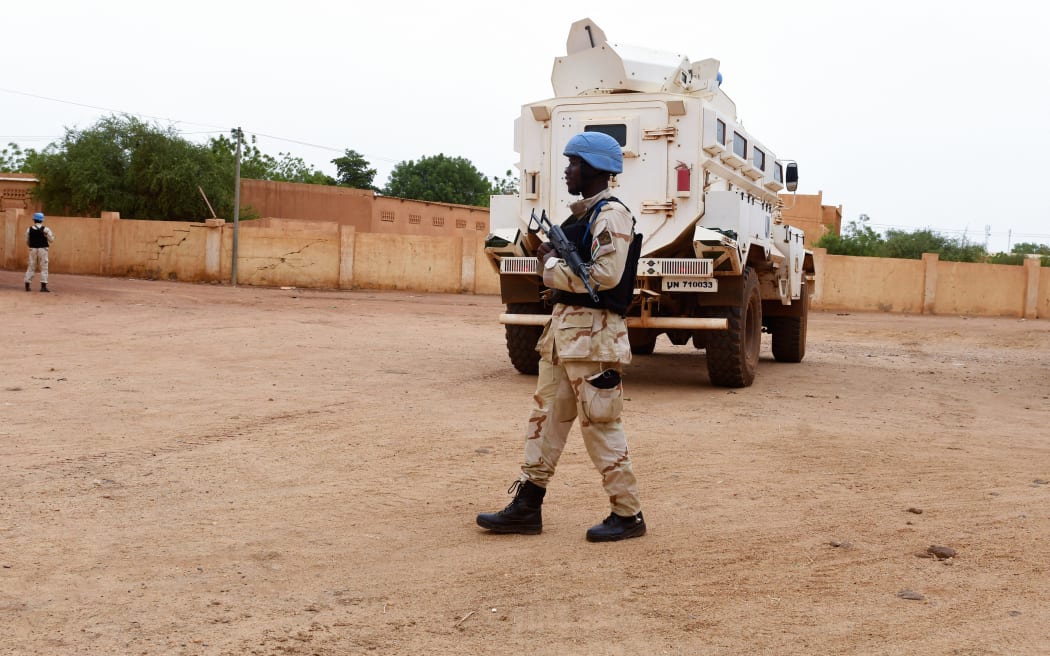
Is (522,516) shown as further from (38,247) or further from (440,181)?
(440,181)

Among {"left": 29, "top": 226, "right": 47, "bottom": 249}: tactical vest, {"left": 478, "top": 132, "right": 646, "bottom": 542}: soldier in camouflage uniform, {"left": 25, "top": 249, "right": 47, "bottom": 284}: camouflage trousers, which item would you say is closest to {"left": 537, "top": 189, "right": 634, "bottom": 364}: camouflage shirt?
{"left": 478, "top": 132, "right": 646, "bottom": 542}: soldier in camouflage uniform

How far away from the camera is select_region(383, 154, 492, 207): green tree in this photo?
73000 millimetres

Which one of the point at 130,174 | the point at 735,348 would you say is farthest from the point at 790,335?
the point at 130,174

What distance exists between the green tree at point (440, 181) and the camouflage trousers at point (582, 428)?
224 feet

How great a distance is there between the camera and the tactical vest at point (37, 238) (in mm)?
21062

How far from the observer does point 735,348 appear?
33.8 ft

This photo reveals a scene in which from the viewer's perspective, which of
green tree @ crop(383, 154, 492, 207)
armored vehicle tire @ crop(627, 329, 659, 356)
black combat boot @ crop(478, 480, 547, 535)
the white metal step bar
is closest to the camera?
black combat boot @ crop(478, 480, 547, 535)

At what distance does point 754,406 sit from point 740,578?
5329 mm

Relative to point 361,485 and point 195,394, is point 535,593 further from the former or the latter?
point 195,394

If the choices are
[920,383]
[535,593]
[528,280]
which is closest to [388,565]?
[535,593]

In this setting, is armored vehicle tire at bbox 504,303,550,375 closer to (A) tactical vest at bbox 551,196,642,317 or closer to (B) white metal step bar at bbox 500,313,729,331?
(B) white metal step bar at bbox 500,313,729,331

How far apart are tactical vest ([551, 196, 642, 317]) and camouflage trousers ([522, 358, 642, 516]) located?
0.89ft

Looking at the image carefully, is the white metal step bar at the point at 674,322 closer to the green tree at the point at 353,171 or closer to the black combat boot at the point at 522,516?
the black combat boot at the point at 522,516

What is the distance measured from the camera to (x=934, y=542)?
488cm
